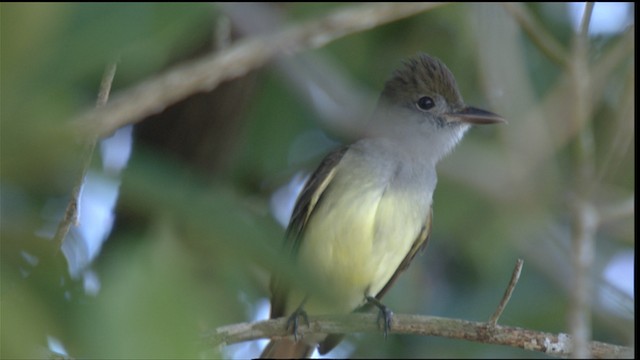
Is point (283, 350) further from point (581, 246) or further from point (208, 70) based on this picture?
point (581, 246)

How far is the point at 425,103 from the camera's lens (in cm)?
424

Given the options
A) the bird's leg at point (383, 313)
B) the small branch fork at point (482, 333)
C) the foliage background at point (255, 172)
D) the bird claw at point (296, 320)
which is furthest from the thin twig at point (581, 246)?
the bird claw at point (296, 320)

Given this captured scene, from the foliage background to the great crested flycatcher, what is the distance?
0.14m

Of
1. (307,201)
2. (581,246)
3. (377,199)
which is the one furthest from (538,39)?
(581,246)

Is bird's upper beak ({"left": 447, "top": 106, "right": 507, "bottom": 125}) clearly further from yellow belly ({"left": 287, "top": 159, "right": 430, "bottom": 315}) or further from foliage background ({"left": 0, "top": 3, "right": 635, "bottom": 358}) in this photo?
yellow belly ({"left": 287, "top": 159, "right": 430, "bottom": 315})

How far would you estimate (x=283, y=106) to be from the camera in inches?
171

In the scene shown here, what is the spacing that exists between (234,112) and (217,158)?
19 cm

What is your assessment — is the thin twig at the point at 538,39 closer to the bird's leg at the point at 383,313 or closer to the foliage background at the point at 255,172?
the foliage background at the point at 255,172

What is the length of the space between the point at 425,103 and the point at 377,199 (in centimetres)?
65

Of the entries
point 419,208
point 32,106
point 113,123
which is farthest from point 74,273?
point 419,208

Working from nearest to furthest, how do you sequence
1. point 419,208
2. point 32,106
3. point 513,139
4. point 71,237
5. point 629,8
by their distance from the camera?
1. point 32,106
2. point 71,237
3. point 513,139
4. point 419,208
5. point 629,8

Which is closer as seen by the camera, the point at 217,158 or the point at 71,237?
the point at 71,237

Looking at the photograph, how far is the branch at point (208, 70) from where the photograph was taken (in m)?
1.69

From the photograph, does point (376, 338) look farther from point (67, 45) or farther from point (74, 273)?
point (67, 45)
